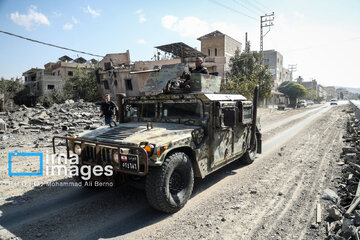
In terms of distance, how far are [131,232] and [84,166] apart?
1.59 m

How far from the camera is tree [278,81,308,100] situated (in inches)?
1764

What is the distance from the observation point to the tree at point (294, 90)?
147 ft

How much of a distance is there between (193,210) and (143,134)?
155cm

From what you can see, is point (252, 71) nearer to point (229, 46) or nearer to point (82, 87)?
point (229, 46)

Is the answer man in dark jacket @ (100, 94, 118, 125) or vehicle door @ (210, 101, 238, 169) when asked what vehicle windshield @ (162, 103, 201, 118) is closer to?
vehicle door @ (210, 101, 238, 169)

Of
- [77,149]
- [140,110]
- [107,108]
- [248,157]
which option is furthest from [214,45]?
[77,149]

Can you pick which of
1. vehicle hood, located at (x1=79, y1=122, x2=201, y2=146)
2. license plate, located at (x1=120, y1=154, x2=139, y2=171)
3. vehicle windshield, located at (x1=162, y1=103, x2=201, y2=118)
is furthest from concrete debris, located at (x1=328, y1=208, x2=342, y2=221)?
license plate, located at (x1=120, y1=154, x2=139, y2=171)

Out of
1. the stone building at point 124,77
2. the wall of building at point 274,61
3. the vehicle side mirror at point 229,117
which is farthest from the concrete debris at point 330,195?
the wall of building at point 274,61

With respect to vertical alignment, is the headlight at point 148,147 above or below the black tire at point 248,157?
above

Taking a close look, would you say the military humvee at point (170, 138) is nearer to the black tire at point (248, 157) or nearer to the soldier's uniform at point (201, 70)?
the black tire at point (248, 157)

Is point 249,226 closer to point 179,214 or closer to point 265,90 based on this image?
point 179,214

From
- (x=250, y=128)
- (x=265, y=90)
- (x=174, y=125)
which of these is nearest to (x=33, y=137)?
(x=174, y=125)

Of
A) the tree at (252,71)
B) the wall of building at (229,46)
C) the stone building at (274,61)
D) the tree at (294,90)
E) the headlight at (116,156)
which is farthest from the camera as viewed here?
the stone building at (274,61)

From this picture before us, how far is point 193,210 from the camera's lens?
13.3 ft
